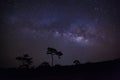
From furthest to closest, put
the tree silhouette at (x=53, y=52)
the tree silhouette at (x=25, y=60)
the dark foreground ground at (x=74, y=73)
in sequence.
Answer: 1. the tree silhouette at (x=53, y=52)
2. the tree silhouette at (x=25, y=60)
3. the dark foreground ground at (x=74, y=73)

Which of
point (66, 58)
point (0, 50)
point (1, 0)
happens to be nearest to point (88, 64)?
point (66, 58)

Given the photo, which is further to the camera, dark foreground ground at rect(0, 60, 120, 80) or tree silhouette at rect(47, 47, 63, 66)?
tree silhouette at rect(47, 47, 63, 66)

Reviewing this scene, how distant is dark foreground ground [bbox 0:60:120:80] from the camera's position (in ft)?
17.8

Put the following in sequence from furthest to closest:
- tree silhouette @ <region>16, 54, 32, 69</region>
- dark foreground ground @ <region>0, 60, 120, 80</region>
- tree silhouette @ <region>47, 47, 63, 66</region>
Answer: tree silhouette @ <region>47, 47, 63, 66</region>, tree silhouette @ <region>16, 54, 32, 69</region>, dark foreground ground @ <region>0, 60, 120, 80</region>

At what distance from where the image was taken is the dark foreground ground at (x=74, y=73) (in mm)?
5434

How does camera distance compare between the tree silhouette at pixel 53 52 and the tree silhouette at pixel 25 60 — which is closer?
the tree silhouette at pixel 25 60

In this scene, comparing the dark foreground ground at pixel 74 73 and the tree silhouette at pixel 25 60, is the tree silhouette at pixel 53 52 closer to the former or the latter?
the tree silhouette at pixel 25 60

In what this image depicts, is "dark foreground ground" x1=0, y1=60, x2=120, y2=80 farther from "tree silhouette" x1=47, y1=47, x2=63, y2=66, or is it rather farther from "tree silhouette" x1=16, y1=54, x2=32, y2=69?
"tree silhouette" x1=47, y1=47, x2=63, y2=66

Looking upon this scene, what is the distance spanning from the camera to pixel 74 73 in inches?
215

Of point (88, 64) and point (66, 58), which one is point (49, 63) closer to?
point (66, 58)

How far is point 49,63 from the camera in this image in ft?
19.4

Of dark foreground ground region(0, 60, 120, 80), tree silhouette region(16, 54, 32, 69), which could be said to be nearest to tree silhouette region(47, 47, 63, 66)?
tree silhouette region(16, 54, 32, 69)

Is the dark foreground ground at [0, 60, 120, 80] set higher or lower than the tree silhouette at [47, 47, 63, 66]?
lower

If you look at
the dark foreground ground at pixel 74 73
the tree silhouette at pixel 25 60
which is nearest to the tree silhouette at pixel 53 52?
the tree silhouette at pixel 25 60
